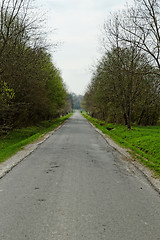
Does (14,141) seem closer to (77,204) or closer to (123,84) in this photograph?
(77,204)

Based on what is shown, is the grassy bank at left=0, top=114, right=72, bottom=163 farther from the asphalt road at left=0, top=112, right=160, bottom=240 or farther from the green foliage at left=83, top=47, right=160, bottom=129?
the green foliage at left=83, top=47, right=160, bottom=129

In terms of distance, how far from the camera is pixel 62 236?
3.36 m

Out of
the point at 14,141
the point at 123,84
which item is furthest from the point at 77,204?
the point at 123,84

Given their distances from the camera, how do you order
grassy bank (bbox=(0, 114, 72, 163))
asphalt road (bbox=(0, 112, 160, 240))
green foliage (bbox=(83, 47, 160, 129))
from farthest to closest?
green foliage (bbox=(83, 47, 160, 129)), grassy bank (bbox=(0, 114, 72, 163)), asphalt road (bbox=(0, 112, 160, 240))

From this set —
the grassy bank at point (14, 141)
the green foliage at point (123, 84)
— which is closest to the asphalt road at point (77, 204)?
the grassy bank at point (14, 141)

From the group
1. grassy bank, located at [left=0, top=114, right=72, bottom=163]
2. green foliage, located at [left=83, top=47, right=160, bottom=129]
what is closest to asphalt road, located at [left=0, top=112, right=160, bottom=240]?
grassy bank, located at [left=0, top=114, right=72, bottom=163]

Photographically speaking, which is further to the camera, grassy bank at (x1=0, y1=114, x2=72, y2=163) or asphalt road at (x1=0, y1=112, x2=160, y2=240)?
grassy bank at (x1=0, y1=114, x2=72, y2=163)

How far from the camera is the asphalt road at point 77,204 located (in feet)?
11.5

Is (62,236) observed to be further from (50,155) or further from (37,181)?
(50,155)

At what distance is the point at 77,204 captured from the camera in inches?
180

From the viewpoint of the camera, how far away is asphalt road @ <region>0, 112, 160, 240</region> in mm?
3508

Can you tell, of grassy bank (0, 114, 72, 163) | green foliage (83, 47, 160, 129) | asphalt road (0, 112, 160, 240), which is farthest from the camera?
green foliage (83, 47, 160, 129)

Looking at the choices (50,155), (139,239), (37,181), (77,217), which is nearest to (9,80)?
(50,155)

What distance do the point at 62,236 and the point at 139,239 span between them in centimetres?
120
